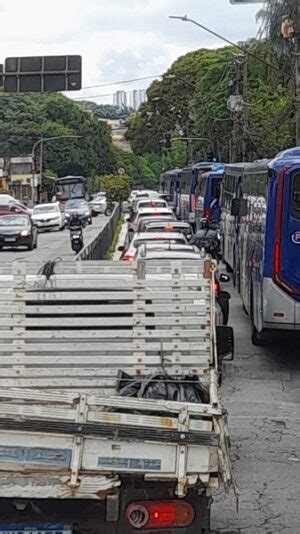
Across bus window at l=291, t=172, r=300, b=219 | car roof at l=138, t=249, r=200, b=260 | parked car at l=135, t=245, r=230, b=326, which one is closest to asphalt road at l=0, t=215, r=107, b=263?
parked car at l=135, t=245, r=230, b=326

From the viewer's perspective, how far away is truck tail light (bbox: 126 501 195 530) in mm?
5699

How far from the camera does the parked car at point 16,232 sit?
40.1m

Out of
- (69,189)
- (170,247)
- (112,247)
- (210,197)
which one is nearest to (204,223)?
(210,197)

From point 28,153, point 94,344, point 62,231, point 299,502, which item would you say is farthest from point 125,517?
point 28,153

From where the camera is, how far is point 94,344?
24.7ft

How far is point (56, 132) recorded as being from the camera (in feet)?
362

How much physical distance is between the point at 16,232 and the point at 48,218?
1445 centimetres

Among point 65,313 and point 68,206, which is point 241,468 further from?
point 68,206

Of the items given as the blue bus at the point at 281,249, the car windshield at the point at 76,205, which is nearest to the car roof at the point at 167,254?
the blue bus at the point at 281,249

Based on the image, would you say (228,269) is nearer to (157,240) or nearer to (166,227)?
(166,227)

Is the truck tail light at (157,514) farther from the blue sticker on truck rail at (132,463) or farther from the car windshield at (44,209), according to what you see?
the car windshield at (44,209)

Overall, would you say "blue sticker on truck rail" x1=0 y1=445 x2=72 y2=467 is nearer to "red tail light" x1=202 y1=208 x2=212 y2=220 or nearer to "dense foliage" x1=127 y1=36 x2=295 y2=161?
"dense foliage" x1=127 y1=36 x2=295 y2=161

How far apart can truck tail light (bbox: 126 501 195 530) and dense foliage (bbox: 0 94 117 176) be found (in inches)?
4065

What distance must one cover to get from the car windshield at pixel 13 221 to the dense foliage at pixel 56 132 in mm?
67409
